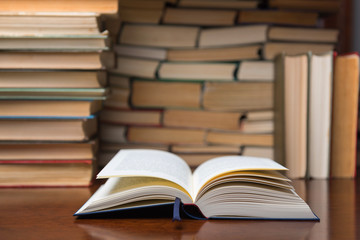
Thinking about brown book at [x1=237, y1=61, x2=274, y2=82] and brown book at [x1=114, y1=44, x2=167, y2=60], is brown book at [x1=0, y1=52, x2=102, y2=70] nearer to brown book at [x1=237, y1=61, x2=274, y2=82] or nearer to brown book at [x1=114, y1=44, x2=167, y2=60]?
brown book at [x1=114, y1=44, x2=167, y2=60]

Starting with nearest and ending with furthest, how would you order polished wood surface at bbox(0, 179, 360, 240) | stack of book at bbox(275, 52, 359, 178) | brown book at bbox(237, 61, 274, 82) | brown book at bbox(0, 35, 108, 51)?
polished wood surface at bbox(0, 179, 360, 240) < brown book at bbox(0, 35, 108, 51) < stack of book at bbox(275, 52, 359, 178) < brown book at bbox(237, 61, 274, 82)

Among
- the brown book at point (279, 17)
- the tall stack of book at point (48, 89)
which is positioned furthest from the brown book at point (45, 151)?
the brown book at point (279, 17)

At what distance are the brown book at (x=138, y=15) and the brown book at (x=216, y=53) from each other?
0.12 metres

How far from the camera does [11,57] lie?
111 centimetres

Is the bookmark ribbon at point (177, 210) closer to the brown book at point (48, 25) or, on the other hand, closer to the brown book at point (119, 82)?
the brown book at point (48, 25)

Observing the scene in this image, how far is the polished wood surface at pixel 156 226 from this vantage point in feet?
2.43

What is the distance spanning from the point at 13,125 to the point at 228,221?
0.61 m

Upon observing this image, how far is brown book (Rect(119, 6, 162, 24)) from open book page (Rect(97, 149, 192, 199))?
536mm

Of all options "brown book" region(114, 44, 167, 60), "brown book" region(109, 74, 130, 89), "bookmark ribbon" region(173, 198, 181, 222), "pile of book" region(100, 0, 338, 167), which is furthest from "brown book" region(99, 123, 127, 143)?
"bookmark ribbon" region(173, 198, 181, 222)

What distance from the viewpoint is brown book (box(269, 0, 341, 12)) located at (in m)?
1.43

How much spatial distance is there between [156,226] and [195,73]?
0.74 meters

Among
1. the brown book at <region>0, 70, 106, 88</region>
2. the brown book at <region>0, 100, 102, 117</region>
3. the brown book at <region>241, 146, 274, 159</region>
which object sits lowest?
the brown book at <region>241, 146, 274, 159</region>

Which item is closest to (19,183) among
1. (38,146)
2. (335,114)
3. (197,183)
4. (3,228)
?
(38,146)

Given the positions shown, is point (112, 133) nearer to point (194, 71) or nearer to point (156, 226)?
point (194, 71)
